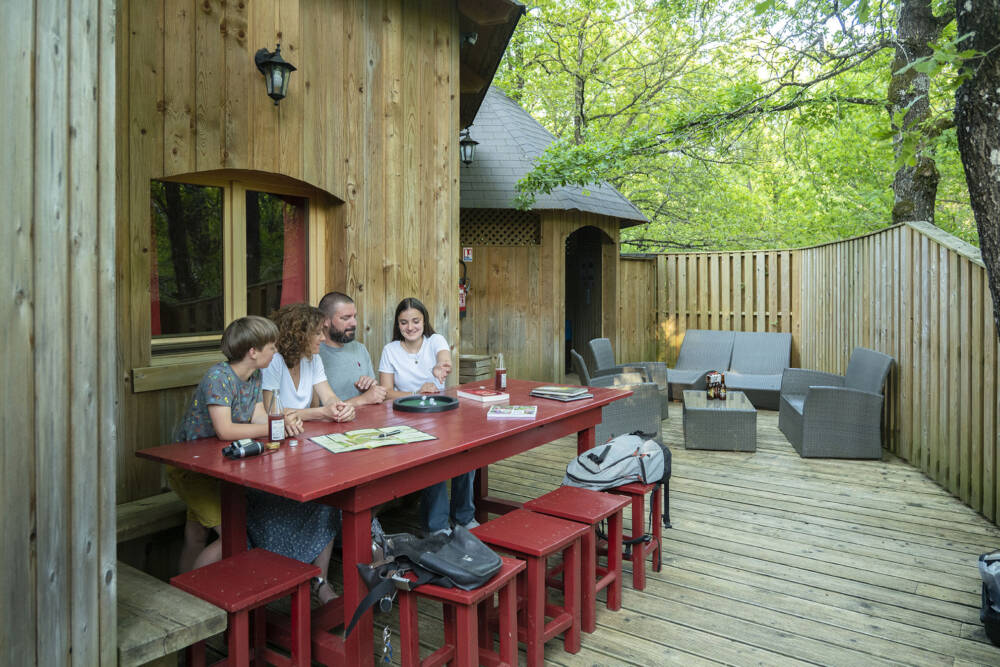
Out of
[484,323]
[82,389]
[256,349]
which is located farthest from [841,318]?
[82,389]

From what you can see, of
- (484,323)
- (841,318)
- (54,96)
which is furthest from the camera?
(484,323)

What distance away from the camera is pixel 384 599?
232 cm

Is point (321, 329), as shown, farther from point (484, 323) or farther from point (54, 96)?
point (484, 323)

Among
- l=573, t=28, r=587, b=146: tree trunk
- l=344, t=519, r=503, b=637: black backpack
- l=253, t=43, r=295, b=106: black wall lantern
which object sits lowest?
l=344, t=519, r=503, b=637: black backpack

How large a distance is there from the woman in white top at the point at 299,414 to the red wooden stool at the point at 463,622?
Answer: 858 millimetres

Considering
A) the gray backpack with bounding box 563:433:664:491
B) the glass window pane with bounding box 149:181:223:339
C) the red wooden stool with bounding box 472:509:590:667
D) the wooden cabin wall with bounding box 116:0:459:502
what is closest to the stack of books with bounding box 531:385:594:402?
the gray backpack with bounding box 563:433:664:491

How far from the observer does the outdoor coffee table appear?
21.3 ft

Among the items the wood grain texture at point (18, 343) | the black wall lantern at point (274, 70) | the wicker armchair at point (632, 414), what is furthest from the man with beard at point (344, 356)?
the wicker armchair at point (632, 414)

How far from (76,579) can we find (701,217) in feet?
52.3

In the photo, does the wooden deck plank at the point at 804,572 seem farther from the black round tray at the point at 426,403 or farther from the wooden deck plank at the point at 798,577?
the black round tray at the point at 426,403

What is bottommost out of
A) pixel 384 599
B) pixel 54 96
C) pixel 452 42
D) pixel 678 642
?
pixel 678 642

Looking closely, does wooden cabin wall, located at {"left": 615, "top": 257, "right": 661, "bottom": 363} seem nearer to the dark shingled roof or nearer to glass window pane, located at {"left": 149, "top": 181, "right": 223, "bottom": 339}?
the dark shingled roof

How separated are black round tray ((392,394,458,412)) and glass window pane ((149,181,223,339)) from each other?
1.19 meters

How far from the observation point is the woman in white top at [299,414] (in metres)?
3.19
